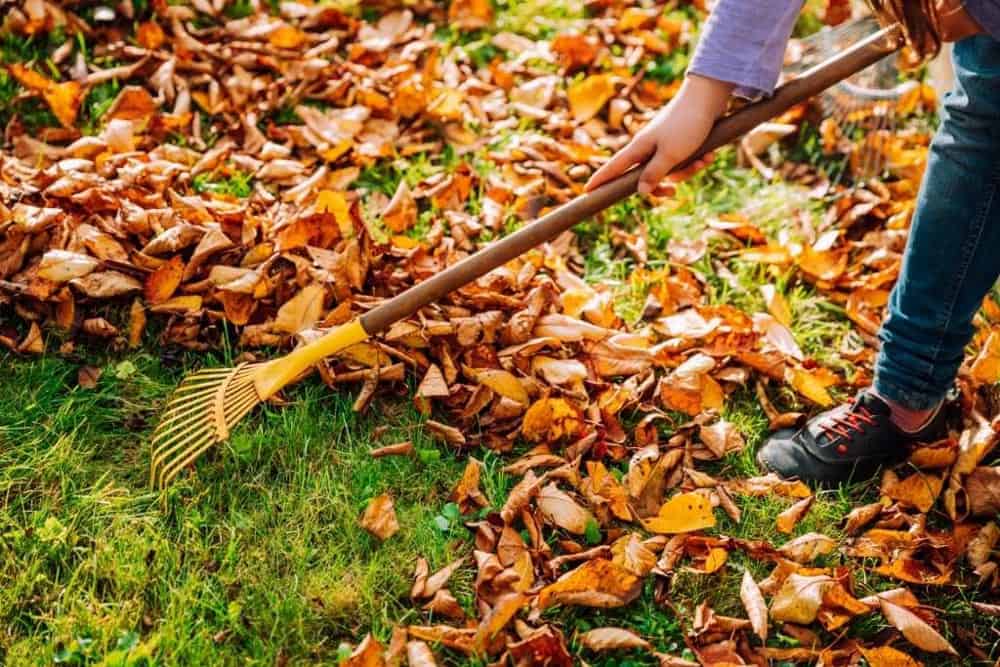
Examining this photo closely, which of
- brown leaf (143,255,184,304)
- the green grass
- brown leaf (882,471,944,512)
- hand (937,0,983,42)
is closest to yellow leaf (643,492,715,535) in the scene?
the green grass

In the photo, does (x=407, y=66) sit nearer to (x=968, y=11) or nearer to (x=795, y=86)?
(x=795, y=86)

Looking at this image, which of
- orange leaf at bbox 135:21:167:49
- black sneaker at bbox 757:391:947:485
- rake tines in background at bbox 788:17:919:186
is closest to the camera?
black sneaker at bbox 757:391:947:485

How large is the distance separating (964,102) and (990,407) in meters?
0.87

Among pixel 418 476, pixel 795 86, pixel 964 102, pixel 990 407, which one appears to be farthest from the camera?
pixel 990 407

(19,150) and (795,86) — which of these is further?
(19,150)

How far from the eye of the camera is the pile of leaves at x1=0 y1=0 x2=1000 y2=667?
1915 mm

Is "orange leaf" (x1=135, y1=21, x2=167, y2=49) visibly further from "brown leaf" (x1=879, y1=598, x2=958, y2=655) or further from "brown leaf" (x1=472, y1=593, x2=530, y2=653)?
"brown leaf" (x1=879, y1=598, x2=958, y2=655)

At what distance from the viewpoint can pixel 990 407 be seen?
89.0 inches

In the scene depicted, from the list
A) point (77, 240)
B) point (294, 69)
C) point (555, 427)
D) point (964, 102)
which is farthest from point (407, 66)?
point (964, 102)

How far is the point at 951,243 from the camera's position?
1.82m

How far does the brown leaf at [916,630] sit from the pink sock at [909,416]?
1.39 ft

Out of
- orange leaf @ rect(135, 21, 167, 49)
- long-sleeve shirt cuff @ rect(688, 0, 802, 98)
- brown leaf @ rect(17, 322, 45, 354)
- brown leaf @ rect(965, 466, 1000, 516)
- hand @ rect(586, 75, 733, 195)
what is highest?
long-sleeve shirt cuff @ rect(688, 0, 802, 98)

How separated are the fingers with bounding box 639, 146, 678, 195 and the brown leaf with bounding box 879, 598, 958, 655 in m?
0.96

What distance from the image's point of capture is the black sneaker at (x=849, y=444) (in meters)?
2.12
